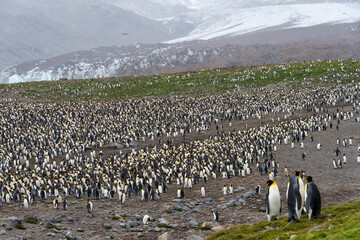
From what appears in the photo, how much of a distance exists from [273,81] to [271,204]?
176 ft

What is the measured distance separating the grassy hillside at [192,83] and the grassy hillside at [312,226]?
49578 millimetres

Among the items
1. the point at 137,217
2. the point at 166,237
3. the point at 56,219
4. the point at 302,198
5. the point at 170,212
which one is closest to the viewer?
the point at 302,198

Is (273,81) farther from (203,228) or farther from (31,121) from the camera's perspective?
(203,228)

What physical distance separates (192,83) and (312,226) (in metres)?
56.2

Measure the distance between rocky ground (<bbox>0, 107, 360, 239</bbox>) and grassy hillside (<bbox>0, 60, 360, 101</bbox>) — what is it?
3874 cm

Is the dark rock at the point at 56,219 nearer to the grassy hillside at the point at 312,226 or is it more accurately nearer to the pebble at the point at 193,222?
the pebble at the point at 193,222

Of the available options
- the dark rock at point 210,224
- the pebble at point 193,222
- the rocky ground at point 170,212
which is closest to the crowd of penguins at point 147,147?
the rocky ground at point 170,212

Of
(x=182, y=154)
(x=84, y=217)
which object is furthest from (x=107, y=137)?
(x=84, y=217)

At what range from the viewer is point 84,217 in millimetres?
17281

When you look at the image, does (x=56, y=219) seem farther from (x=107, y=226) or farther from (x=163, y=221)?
(x=163, y=221)

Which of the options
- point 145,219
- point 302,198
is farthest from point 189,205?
point 302,198

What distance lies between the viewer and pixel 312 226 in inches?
411

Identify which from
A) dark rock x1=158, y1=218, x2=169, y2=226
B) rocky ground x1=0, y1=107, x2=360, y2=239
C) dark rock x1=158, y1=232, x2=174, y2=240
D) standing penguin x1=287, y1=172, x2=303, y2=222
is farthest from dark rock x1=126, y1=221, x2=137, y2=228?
standing penguin x1=287, y1=172, x2=303, y2=222

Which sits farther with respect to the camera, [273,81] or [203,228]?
[273,81]
